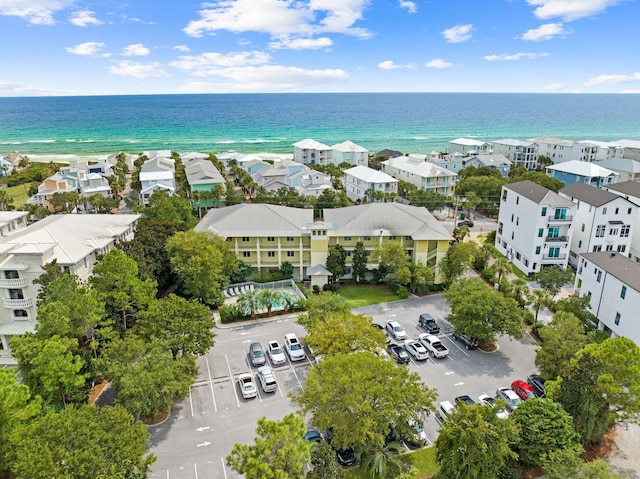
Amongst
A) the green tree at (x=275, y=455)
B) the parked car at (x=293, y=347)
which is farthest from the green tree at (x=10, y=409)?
the parked car at (x=293, y=347)

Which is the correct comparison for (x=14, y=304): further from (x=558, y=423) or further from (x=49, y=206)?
(x=49, y=206)

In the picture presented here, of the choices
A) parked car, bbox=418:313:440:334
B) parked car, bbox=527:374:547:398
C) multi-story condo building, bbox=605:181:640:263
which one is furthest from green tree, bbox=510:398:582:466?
multi-story condo building, bbox=605:181:640:263

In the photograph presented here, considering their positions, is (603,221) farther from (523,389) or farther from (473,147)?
(473,147)

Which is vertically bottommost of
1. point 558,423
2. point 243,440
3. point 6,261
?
point 243,440

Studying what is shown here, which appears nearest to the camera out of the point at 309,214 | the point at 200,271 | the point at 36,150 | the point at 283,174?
the point at 200,271

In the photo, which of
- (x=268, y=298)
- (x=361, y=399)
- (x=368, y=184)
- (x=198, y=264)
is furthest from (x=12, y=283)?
(x=368, y=184)

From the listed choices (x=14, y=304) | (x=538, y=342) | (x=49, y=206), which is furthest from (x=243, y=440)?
(x=49, y=206)
